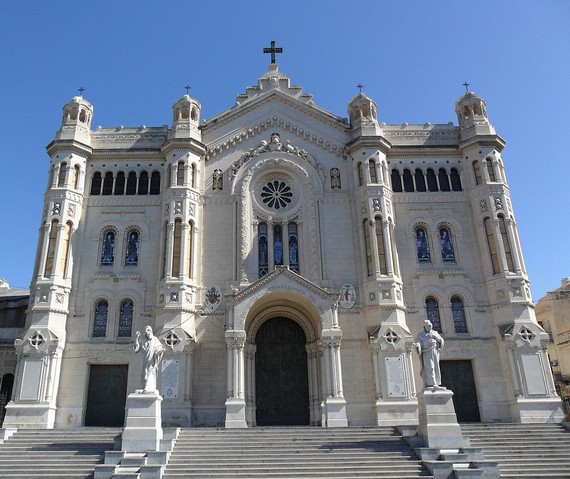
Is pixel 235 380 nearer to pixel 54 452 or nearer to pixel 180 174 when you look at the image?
pixel 54 452

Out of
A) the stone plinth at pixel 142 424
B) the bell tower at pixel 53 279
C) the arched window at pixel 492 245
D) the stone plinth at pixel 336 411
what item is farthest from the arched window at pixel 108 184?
the arched window at pixel 492 245

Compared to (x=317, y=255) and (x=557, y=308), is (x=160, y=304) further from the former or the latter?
(x=557, y=308)

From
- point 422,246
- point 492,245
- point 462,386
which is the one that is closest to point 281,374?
point 462,386

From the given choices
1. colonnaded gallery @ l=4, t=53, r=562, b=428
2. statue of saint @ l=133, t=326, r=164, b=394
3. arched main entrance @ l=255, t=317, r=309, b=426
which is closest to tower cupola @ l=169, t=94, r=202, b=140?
colonnaded gallery @ l=4, t=53, r=562, b=428

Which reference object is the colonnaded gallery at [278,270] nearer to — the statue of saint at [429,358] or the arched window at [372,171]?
the arched window at [372,171]

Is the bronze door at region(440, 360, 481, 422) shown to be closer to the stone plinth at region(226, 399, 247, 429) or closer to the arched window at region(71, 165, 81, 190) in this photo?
the stone plinth at region(226, 399, 247, 429)

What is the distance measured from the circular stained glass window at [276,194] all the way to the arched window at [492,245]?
11516mm

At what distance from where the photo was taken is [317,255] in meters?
28.5

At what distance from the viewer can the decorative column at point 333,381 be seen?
23.9 metres

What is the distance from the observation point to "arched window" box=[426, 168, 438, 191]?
30969 mm

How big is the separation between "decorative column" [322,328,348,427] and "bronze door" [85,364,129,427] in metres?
10.5

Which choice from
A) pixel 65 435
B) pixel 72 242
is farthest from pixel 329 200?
pixel 65 435

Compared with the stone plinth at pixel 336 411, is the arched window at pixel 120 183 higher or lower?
higher

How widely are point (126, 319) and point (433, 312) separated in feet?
55.3
